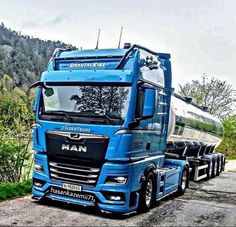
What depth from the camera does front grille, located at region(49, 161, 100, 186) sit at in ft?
25.5

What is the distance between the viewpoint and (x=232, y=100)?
4072cm

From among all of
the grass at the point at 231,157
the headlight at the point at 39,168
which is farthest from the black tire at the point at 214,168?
the grass at the point at 231,157

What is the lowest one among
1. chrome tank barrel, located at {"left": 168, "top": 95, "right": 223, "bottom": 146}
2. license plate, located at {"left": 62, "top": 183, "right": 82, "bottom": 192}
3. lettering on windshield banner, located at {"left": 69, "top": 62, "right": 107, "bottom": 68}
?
license plate, located at {"left": 62, "top": 183, "right": 82, "bottom": 192}

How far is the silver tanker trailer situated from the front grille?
3.67 meters

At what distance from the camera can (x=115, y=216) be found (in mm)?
7957

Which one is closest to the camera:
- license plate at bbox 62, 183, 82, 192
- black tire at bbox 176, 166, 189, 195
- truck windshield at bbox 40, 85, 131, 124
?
truck windshield at bbox 40, 85, 131, 124

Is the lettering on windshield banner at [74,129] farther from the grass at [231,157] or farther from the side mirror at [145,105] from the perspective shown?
the grass at [231,157]

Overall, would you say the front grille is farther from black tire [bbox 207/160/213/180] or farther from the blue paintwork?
black tire [bbox 207/160/213/180]

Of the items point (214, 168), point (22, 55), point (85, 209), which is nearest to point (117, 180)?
point (85, 209)

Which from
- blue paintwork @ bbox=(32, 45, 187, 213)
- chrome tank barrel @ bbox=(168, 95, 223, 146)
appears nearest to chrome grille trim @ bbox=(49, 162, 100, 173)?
blue paintwork @ bbox=(32, 45, 187, 213)

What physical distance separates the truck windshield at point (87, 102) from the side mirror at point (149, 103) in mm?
529

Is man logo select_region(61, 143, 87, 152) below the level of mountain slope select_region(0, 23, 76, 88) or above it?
below

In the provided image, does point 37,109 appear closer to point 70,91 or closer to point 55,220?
point 70,91

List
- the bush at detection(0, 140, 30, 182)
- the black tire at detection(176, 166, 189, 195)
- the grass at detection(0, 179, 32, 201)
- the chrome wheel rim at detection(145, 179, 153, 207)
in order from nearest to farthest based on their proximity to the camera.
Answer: the chrome wheel rim at detection(145, 179, 153, 207) → the grass at detection(0, 179, 32, 201) → the bush at detection(0, 140, 30, 182) → the black tire at detection(176, 166, 189, 195)
